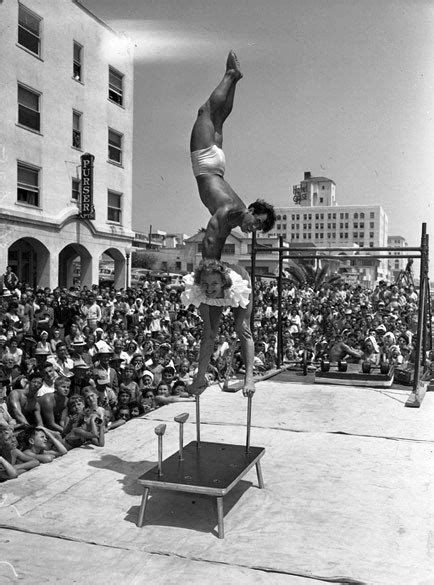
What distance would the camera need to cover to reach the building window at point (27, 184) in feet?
52.4

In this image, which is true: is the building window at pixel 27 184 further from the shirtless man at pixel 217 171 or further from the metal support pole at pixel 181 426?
the metal support pole at pixel 181 426

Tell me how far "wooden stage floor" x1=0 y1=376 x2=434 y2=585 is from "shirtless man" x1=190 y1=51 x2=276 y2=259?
6.24 ft

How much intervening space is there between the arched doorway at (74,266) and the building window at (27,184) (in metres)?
2.44

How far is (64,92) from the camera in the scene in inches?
677

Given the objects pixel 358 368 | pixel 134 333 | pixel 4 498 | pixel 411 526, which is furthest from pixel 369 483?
pixel 134 333

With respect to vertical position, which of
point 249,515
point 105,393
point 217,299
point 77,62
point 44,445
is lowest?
point 249,515

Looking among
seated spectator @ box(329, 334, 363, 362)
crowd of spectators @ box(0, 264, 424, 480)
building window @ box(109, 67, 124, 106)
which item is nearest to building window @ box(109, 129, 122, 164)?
building window @ box(109, 67, 124, 106)

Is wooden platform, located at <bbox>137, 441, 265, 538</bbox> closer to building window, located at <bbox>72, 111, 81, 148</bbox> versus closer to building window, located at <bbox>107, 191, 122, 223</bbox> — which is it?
building window, located at <bbox>72, 111, 81, 148</bbox>

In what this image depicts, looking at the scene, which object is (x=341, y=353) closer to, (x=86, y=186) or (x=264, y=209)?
(x=264, y=209)

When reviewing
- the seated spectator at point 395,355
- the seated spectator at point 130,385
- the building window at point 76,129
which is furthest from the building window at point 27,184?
the seated spectator at point 395,355

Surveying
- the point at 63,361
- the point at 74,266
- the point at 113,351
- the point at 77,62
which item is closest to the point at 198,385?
the point at 63,361

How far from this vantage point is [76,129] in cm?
1798

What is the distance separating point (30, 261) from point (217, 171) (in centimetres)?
1400

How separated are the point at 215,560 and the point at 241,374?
644 centimetres
